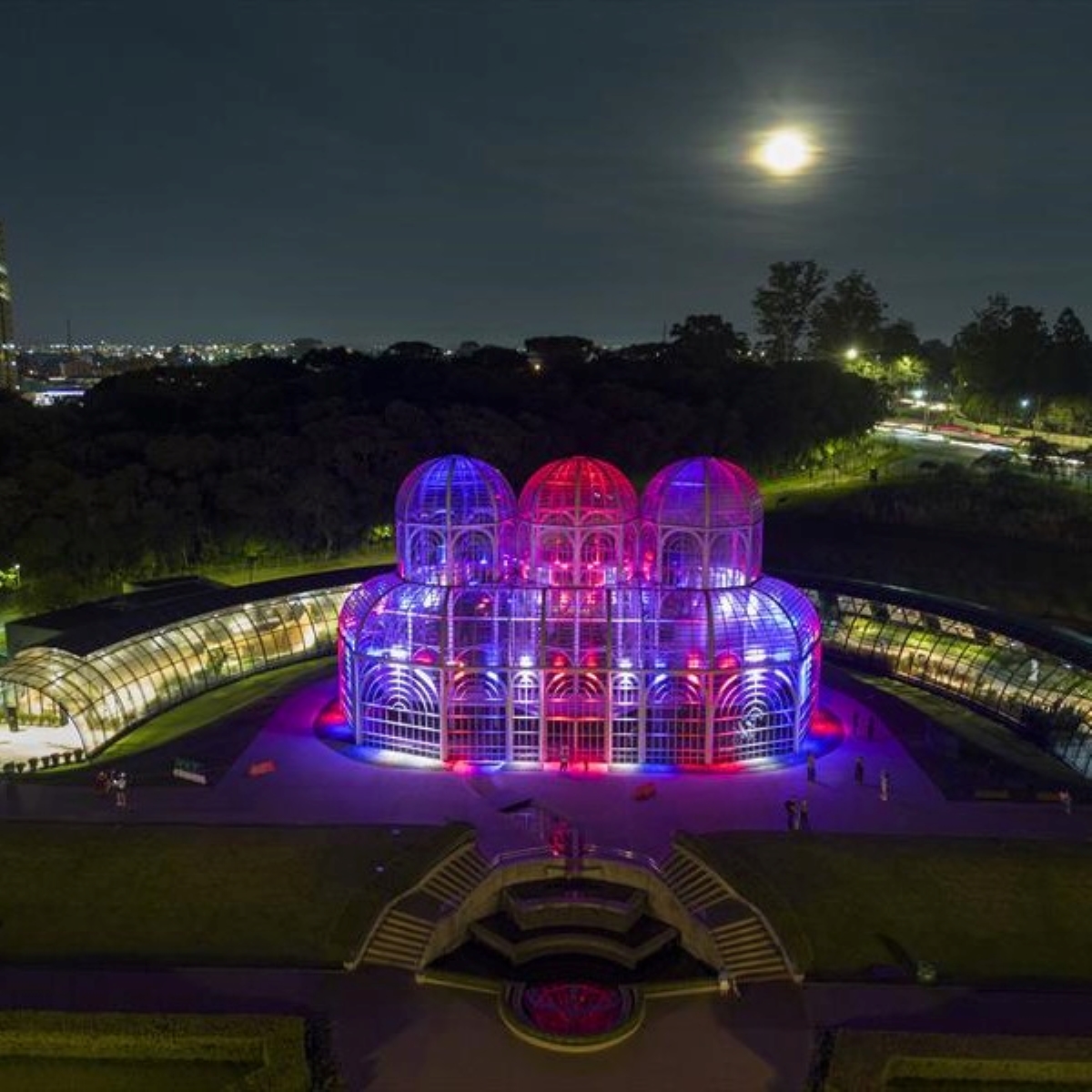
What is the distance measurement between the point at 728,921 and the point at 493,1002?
7499mm

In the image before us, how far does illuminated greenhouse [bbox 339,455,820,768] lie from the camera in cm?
4128

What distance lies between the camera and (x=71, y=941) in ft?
95.5

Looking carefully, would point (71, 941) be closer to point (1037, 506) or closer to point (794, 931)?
point (794, 931)

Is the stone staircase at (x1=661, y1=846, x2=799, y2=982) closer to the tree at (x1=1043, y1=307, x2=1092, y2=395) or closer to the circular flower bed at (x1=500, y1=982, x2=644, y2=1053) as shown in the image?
the circular flower bed at (x1=500, y1=982, x2=644, y2=1053)

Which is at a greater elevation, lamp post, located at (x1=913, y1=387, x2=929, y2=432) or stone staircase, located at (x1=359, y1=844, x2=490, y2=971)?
lamp post, located at (x1=913, y1=387, x2=929, y2=432)

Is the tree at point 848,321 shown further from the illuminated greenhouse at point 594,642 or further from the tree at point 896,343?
the illuminated greenhouse at point 594,642

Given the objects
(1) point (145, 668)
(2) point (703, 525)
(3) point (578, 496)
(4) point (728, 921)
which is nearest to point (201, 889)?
(4) point (728, 921)

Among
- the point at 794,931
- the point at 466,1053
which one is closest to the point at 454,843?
the point at 466,1053

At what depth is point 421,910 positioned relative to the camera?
98.1ft

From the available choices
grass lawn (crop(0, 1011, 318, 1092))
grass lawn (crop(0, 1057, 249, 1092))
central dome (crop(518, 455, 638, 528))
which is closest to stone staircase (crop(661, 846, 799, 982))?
grass lawn (crop(0, 1011, 318, 1092))

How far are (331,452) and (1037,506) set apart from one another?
6127 centimetres

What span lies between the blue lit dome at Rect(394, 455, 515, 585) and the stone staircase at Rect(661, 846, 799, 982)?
1875 centimetres

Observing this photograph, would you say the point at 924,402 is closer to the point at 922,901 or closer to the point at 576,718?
the point at 576,718

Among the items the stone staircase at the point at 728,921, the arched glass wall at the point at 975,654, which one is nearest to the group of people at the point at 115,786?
the stone staircase at the point at 728,921
